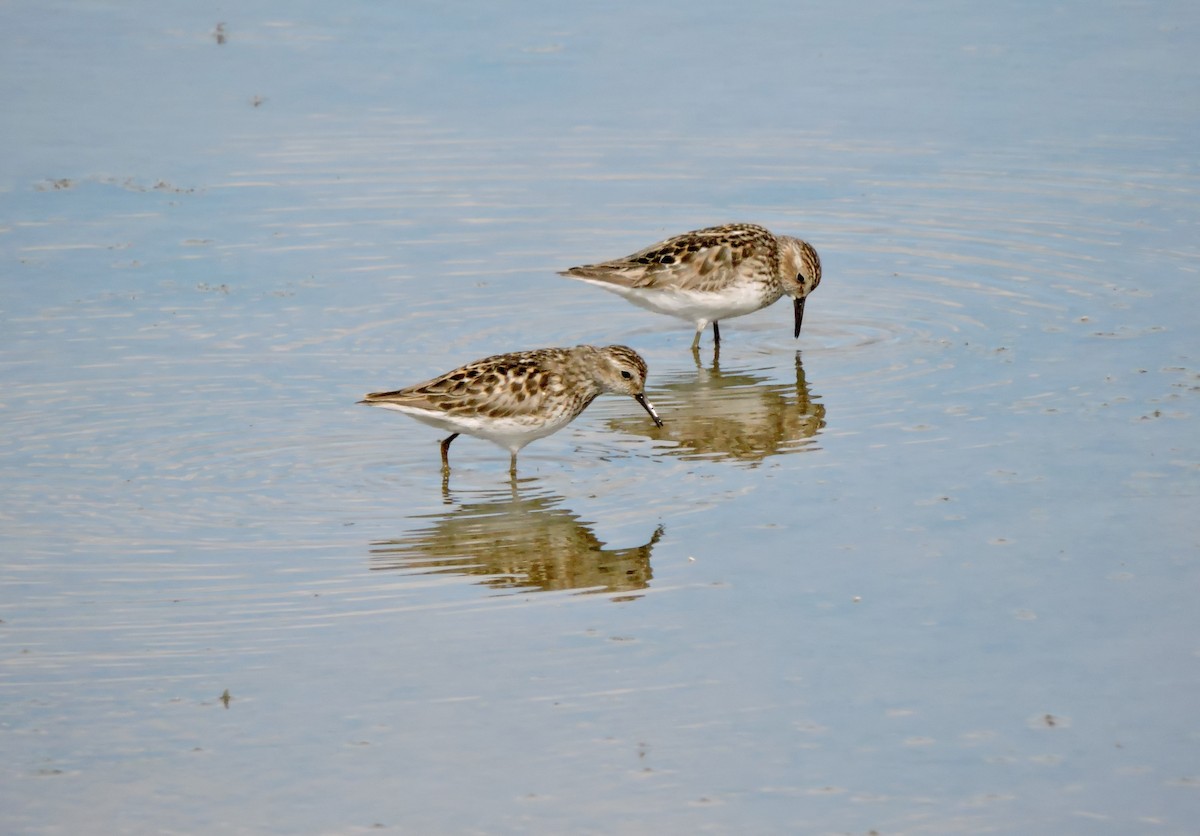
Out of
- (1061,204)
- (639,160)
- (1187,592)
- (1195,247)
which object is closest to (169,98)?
(639,160)

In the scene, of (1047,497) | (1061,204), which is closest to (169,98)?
(1061,204)

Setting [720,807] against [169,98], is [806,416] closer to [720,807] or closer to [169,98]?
[720,807]

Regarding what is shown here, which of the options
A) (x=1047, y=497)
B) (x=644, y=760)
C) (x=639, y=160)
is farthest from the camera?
(x=639, y=160)

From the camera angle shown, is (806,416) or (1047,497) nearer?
Answer: (1047,497)

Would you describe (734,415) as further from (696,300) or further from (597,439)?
(696,300)

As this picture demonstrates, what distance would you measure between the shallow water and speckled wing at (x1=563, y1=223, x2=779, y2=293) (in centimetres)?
67

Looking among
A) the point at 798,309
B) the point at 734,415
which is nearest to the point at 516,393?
the point at 734,415

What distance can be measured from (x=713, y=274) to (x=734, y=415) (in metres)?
2.38

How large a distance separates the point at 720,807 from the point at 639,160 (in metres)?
13.8

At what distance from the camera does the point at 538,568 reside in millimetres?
11203

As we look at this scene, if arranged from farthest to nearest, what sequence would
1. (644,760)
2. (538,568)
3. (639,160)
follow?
(639,160) < (538,568) < (644,760)

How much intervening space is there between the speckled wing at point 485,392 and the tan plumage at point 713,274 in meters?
3.28

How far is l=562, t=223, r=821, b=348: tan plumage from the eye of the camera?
16469mm

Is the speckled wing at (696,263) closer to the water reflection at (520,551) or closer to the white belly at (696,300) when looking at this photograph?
the white belly at (696,300)
